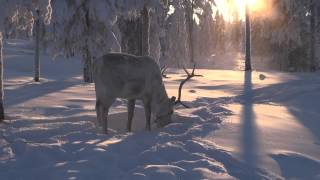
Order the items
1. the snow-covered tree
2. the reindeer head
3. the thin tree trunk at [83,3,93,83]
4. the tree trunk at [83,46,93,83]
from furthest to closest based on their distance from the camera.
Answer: the tree trunk at [83,46,93,83], the thin tree trunk at [83,3,93,83], the reindeer head, the snow-covered tree

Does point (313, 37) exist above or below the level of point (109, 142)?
above

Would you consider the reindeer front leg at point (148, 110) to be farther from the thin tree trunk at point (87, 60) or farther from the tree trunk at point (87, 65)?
the tree trunk at point (87, 65)

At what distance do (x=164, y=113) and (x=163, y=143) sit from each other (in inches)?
122

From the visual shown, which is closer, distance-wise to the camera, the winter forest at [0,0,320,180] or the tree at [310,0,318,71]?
the winter forest at [0,0,320,180]

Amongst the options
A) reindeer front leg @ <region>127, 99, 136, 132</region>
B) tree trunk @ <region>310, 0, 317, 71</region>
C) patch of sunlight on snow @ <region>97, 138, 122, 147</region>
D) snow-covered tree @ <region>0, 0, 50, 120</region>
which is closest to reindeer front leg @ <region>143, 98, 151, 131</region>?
reindeer front leg @ <region>127, 99, 136, 132</region>

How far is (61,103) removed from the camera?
13.7 metres

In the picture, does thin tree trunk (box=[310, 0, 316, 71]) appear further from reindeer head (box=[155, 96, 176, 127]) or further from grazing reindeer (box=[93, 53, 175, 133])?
grazing reindeer (box=[93, 53, 175, 133])

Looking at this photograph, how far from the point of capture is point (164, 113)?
11.2 meters

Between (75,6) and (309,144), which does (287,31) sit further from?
(309,144)

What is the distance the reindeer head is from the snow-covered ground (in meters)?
0.37

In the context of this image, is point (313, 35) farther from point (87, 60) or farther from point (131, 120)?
point (131, 120)

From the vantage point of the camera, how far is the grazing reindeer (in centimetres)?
983

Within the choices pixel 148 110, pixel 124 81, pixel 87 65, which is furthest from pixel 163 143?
pixel 87 65

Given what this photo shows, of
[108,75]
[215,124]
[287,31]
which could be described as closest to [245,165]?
[215,124]
